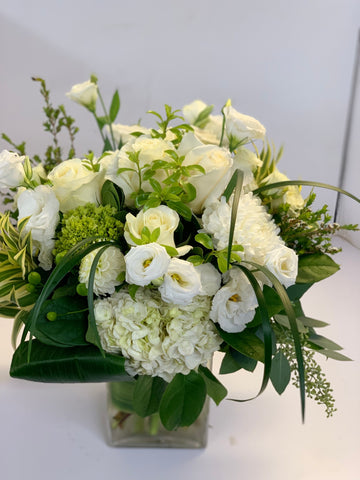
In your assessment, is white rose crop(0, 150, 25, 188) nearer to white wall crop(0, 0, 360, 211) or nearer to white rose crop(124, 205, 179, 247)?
white rose crop(124, 205, 179, 247)

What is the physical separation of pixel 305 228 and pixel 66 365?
12.3 inches

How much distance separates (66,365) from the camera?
2.21 ft

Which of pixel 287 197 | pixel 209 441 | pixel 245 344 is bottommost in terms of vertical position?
pixel 209 441

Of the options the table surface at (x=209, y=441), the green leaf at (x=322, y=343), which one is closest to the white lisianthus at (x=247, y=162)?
the green leaf at (x=322, y=343)

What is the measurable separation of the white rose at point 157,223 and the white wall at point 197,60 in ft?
3.64

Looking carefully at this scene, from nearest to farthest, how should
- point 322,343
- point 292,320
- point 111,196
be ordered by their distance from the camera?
point 292,320 < point 111,196 < point 322,343

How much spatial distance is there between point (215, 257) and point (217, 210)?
0.06 metres

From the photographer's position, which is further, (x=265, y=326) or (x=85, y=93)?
(x=85, y=93)

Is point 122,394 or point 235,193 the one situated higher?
point 235,193

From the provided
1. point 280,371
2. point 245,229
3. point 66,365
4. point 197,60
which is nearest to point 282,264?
point 245,229

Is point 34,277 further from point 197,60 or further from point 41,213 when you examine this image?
point 197,60

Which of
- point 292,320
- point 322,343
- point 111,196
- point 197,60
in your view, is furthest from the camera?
point 197,60

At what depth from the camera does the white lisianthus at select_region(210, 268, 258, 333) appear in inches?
24.8

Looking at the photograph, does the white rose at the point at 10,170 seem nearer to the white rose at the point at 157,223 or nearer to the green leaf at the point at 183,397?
the white rose at the point at 157,223
